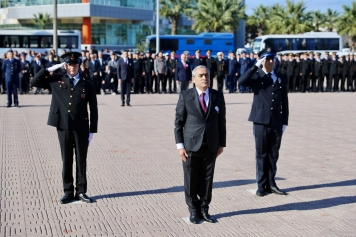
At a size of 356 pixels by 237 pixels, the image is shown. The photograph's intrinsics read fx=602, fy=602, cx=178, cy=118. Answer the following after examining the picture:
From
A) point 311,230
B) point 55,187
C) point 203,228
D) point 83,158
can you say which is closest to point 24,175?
point 55,187

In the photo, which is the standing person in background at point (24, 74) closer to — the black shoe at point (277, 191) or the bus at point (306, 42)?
the black shoe at point (277, 191)

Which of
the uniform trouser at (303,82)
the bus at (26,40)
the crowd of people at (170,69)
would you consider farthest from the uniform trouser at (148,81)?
the bus at (26,40)

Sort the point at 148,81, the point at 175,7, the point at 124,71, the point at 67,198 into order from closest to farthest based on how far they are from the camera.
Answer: the point at 67,198 < the point at 124,71 < the point at 148,81 < the point at 175,7

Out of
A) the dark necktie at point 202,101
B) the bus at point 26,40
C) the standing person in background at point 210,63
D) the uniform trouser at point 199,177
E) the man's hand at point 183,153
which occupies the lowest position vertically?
the uniform trouser at point 199,177

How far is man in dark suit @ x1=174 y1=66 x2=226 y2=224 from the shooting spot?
22.0 feet

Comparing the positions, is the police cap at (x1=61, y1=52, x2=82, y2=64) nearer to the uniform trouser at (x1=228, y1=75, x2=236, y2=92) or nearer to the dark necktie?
the dark necktie

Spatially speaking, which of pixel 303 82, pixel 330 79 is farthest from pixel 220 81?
pixel 330 79

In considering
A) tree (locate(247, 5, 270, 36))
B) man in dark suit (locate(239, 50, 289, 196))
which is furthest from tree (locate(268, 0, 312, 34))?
man in dark suit (locate(239, 50, 289, 196))

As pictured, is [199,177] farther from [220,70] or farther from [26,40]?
[26,40]

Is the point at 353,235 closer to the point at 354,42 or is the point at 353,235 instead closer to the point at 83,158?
the point at 83,158

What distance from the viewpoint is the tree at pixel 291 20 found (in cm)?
6131

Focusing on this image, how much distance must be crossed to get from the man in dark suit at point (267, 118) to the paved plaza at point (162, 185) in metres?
0.35

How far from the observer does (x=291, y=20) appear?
204ft

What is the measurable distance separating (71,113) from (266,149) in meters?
2.67
